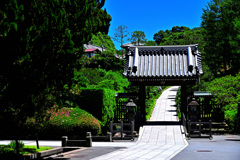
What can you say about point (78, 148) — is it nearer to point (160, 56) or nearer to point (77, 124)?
point (77, 124)

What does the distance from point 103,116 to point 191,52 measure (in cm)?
963

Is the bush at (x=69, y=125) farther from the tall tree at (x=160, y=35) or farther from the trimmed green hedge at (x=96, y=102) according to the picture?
the tall tree at (x=160, y=35)

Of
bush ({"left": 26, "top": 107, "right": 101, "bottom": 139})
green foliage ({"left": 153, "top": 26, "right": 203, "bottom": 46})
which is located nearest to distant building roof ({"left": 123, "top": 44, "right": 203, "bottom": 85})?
bush ({"left": 26, "top": 107, "right": 101, "bottom": 139})

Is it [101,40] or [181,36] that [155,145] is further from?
[181,36]

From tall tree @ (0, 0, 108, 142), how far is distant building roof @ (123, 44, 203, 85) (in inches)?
502

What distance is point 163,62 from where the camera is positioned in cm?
2858

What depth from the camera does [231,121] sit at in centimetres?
2712

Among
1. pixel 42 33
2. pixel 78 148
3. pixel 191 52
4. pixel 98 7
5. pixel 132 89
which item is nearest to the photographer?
pixel 42 33

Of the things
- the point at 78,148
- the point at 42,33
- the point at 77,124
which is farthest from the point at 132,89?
the point at 42,33

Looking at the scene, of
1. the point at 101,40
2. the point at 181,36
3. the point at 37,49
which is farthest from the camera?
the point at 181,36

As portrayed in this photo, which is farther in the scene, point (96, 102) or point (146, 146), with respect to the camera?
point (96, 102)

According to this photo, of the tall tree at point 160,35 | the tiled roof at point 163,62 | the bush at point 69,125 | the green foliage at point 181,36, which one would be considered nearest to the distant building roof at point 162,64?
the tiled roof at point 163,62

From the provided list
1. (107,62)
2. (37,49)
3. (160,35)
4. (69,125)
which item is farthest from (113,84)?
(160,35)

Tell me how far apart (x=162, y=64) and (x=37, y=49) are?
16.9 meters
